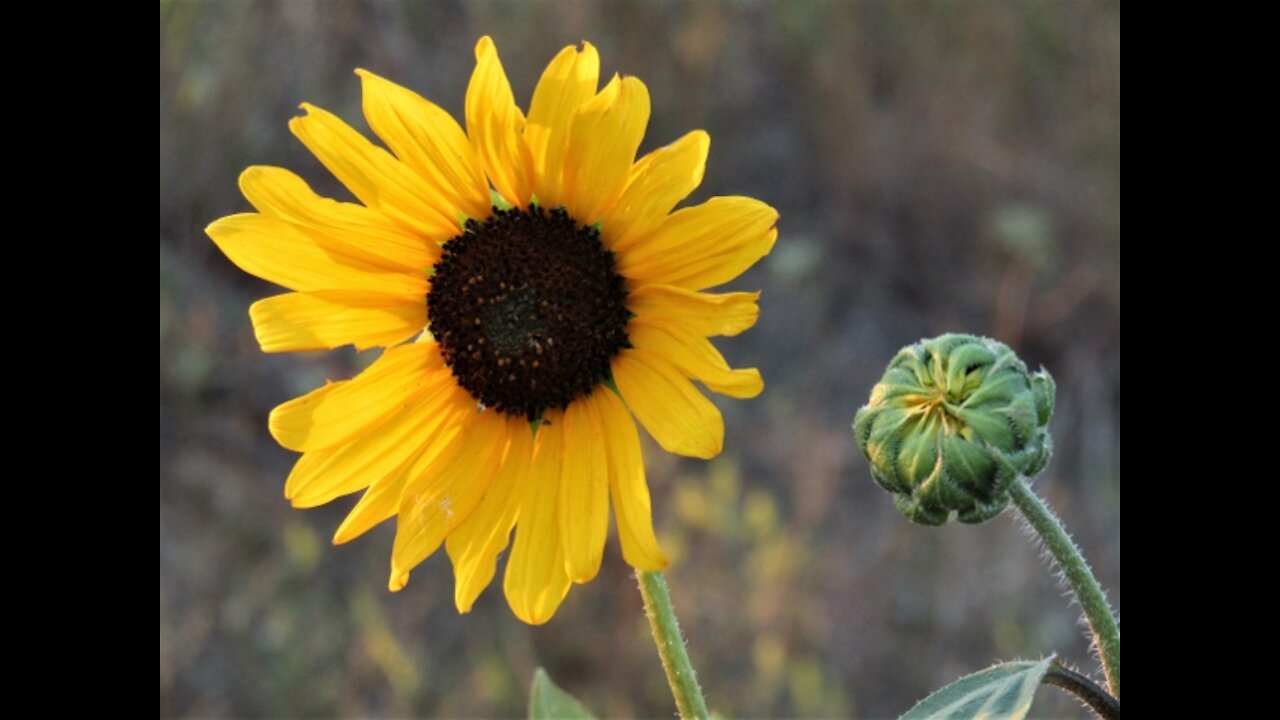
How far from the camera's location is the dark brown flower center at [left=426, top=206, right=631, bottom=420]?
70.8 inches

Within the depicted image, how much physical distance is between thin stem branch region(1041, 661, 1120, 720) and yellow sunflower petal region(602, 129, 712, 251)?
2.33 feet

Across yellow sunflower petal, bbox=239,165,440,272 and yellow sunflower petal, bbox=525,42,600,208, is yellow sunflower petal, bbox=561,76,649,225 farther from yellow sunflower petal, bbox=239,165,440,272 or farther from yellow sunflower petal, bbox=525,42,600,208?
yellow sunflower petal, bbox=239,165,440,272

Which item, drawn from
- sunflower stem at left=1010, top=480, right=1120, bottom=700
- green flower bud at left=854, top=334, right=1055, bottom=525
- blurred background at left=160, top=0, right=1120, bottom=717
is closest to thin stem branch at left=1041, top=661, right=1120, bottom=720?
sunflower stem at left=1010, top=480, right=1120, bottom=700

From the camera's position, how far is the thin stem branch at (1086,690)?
1.48 metres

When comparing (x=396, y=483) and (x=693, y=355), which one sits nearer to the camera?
(x=693, y=355)

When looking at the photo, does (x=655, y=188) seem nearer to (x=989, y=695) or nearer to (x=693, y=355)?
(x=693, y=355)

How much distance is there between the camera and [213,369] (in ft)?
17.9

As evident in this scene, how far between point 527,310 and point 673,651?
57 centimetres

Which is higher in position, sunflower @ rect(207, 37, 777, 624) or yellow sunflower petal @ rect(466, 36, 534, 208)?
yellow sunflower petal @ rect(466, 36, 534, 208)

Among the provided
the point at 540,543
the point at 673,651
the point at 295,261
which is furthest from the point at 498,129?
the point at 673,651

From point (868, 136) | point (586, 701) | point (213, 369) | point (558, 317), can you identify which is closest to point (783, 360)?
point (868, 136)

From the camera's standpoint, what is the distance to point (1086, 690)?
58.7 inches

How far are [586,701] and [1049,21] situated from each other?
12.7 ft
